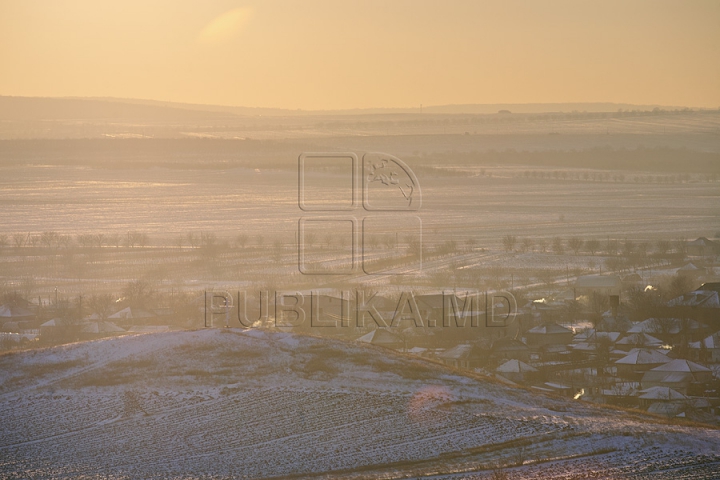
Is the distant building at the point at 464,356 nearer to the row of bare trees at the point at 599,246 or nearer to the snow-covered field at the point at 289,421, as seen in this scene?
the snow-covered field at the point at 289,421

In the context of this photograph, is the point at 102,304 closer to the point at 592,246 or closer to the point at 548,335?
the point at 548,335

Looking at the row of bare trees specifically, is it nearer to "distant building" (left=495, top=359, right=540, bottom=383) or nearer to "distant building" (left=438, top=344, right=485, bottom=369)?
"distant building" (left=438, top=344, right=485, bottom=369)

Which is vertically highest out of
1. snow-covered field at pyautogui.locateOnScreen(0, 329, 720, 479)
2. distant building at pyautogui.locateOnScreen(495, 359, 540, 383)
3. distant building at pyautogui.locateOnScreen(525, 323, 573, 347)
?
snow-covered field at pyautogui.locateOnScreen(0, 329, 720, 479)

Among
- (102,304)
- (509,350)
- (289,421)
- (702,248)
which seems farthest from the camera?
(702,248)

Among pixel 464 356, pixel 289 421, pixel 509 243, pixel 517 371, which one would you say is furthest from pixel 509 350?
pixel 509 243

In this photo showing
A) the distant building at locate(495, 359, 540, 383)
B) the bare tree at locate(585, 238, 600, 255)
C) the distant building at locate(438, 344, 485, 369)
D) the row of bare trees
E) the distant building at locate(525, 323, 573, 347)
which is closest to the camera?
the distant building at locate(495, 359, 540, 383)

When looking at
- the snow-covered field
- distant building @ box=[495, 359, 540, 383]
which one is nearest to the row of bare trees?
distant building @ box=[495, 359, 540, 383]

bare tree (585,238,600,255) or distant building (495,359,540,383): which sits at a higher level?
bare tree (585,238,600,255)

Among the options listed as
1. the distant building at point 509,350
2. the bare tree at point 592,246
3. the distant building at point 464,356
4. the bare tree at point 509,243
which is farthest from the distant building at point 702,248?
the distant building at point 464,356
